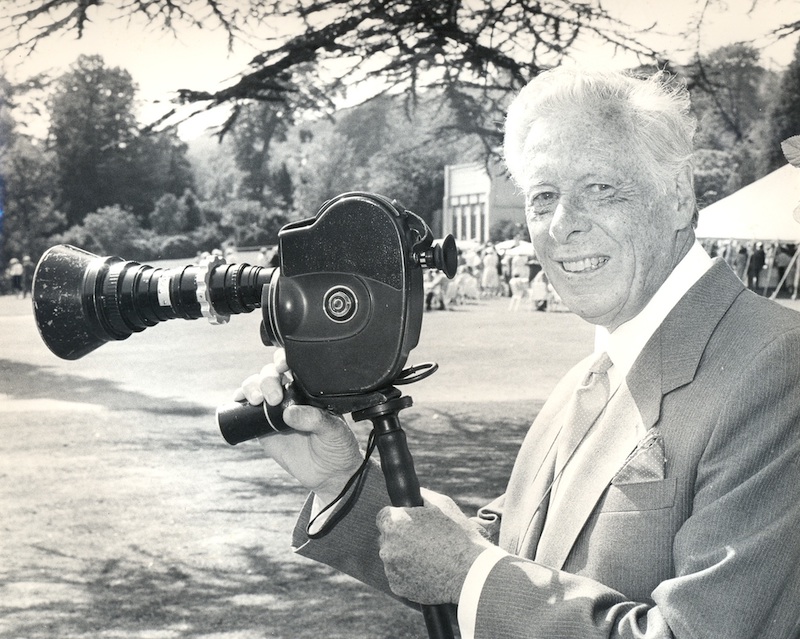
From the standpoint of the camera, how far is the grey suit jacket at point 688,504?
0.75 m

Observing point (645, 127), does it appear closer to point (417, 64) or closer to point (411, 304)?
point (411, 304)

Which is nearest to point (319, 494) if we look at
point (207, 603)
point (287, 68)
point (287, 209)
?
point (207, 603)

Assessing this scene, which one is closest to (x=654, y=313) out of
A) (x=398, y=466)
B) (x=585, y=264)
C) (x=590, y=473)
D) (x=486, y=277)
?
(x=585, y=264)

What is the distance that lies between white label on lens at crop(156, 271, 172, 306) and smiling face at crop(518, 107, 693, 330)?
0.44 metres

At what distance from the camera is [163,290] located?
3.33 ft

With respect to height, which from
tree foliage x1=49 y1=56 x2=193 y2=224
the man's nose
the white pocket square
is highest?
tree foliage x1=49 y1=56 x2=193 y2=224

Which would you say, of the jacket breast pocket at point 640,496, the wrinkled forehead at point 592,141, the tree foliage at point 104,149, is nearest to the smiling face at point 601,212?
the wrinkled forehead at point 592,141

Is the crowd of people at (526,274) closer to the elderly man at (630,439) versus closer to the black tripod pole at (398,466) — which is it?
Result: the elderly man at (630,439)

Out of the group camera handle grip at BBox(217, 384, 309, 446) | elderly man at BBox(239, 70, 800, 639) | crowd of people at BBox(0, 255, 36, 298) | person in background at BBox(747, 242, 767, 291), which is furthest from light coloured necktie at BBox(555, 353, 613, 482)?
crowd of people at BBox(0, 255, 36, 298)

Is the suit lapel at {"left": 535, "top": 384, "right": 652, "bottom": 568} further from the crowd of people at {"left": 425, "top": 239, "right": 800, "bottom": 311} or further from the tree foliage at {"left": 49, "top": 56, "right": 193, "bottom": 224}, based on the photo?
the tree foliage at {"left": 49, "top": 56, "right": 193, "bottom": 224}

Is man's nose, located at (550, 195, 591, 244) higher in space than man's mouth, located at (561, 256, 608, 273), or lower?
higher

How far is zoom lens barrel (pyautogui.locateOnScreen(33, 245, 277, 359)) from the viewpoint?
3.32ft

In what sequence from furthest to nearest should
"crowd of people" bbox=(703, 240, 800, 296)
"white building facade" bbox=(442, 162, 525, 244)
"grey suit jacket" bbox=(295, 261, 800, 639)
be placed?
1. "white building facade" bbox=(442, 162, 525, 244)
2. "crowd of people" bbox=(703, 240, 800, 296)
3. "grey suit jacket" bbox=(295, 261, 800, 639)

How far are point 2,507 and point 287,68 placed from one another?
169 centimetres
